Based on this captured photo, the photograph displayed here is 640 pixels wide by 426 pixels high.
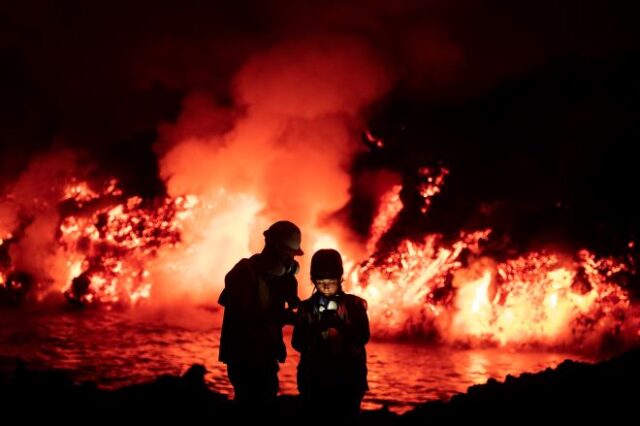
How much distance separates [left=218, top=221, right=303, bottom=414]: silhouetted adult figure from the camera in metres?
4.49

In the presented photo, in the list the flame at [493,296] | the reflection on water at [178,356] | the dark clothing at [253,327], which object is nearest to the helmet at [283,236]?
the dark clothing at [253,327]

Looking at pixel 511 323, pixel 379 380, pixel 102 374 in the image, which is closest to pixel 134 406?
pixel 102 374

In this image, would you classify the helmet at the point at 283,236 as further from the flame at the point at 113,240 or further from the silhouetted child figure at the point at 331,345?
the flame at the point at 113,240

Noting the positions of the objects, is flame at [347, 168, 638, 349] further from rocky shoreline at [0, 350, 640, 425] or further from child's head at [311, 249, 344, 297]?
child's head at [311, 249, 344, 297]

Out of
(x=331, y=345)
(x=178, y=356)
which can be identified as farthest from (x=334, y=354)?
(x=178, y=356)

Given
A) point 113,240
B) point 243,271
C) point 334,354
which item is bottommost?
point 334,354

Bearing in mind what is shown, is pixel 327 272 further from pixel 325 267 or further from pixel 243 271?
pixel 243 271

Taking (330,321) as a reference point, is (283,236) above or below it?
above

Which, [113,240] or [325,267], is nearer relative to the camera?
[325,267]

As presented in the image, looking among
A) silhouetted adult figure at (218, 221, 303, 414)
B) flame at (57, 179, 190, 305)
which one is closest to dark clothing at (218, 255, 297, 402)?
silhouetted adult figure at (218, 221, 303, 414)

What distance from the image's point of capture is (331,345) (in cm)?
444

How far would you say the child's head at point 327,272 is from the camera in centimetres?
451

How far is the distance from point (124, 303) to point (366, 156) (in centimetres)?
850

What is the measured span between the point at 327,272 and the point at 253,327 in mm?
715
